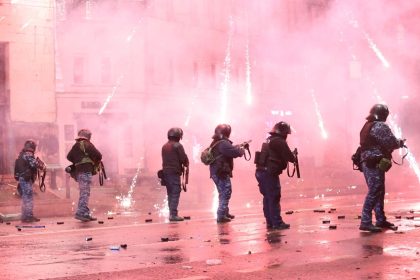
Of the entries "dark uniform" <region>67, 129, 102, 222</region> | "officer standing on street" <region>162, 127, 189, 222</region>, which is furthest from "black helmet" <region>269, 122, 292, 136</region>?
"dark uniform" <region>67, 129, 102, 222</region>

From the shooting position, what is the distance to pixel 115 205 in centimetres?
1903

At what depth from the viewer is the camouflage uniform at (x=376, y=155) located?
9211 mm

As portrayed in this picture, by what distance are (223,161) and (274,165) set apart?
1.64 m

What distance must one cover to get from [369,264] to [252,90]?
32.6 m

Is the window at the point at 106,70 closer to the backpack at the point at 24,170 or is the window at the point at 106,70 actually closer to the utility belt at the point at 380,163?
the backpack at the point at 24,170

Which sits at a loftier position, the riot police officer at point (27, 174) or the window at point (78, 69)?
the window at point (78, 69)

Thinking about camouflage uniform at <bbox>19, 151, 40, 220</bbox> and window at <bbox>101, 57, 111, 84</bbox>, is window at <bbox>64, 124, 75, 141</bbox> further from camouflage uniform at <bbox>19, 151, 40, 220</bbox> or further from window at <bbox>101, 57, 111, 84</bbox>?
camouflage uniform at <bbox>19, 151, 40, 220</bbox>

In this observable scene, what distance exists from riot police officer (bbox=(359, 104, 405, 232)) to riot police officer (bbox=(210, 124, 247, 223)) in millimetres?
2614

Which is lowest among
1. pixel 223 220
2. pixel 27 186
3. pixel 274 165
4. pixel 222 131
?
pixel 223 220

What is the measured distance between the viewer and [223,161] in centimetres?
1165

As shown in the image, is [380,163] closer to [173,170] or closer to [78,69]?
[173,170]

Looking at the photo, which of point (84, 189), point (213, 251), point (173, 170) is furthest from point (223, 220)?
point (213, 251)

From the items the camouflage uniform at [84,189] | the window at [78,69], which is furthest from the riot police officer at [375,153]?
the window at [78,69]

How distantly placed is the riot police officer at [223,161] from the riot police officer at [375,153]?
103 inches
